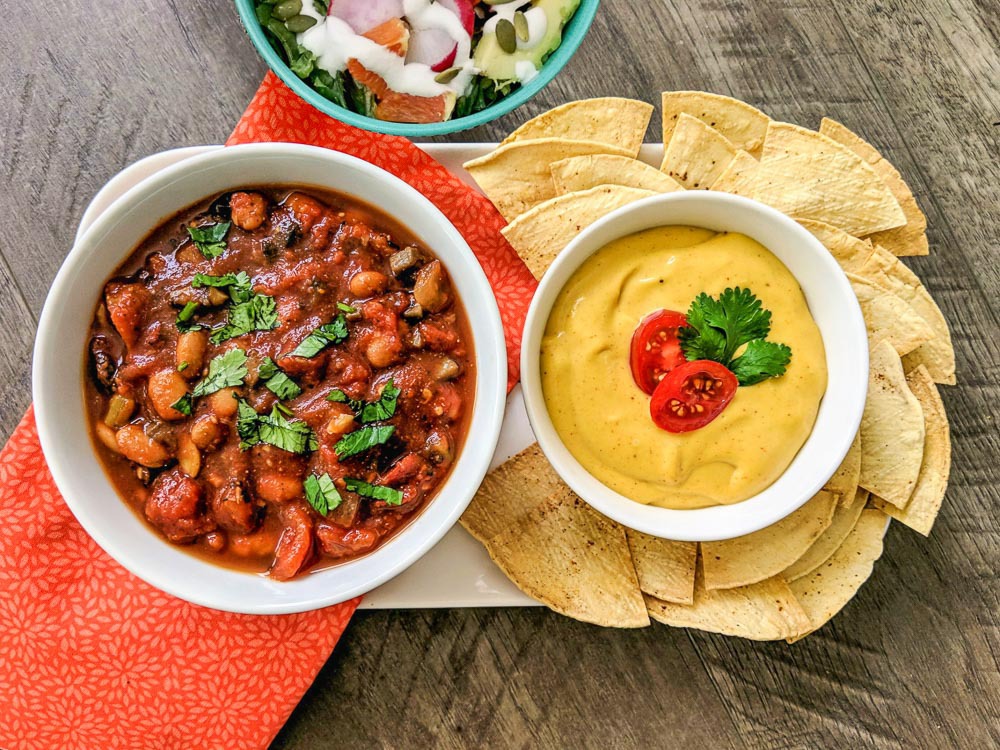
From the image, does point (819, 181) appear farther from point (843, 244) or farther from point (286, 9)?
point (286, 9)

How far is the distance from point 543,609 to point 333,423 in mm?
1397

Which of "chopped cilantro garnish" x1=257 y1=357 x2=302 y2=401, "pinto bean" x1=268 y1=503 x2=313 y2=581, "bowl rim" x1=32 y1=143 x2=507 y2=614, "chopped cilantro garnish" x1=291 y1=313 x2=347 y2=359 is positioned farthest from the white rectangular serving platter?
"chopped cilantro garnish" x1=257 y1=357 x2=302 y2=401

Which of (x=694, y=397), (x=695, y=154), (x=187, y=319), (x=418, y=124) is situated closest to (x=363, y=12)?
(x=418, y=124)

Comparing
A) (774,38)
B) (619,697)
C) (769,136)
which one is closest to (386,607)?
(619,697)

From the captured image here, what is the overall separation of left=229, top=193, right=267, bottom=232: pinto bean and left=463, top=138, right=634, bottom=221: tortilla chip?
29.4 inches

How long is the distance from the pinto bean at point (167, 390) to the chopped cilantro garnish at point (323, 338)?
13.8 inches

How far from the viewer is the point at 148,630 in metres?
2.98

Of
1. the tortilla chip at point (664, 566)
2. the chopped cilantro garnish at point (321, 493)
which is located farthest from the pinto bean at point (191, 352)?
the tortilla chip at point (664, 566)

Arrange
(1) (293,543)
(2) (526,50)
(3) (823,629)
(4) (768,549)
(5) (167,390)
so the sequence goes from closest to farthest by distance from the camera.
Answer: (5) (167,390), (1) (293,543), (2) (526,50), (4) (768,549), (3) (823,629)

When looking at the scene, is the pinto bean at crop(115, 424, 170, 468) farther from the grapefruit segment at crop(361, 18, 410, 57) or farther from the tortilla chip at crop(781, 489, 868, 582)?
the tortilla chip at crop(781, 489, 868, 582)

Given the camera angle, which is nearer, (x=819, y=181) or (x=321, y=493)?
(x=321, y=493)

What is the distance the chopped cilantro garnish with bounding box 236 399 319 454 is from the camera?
2461 mm

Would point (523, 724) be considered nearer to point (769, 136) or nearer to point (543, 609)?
point (543, 609)

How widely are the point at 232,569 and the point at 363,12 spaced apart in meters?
1.85
